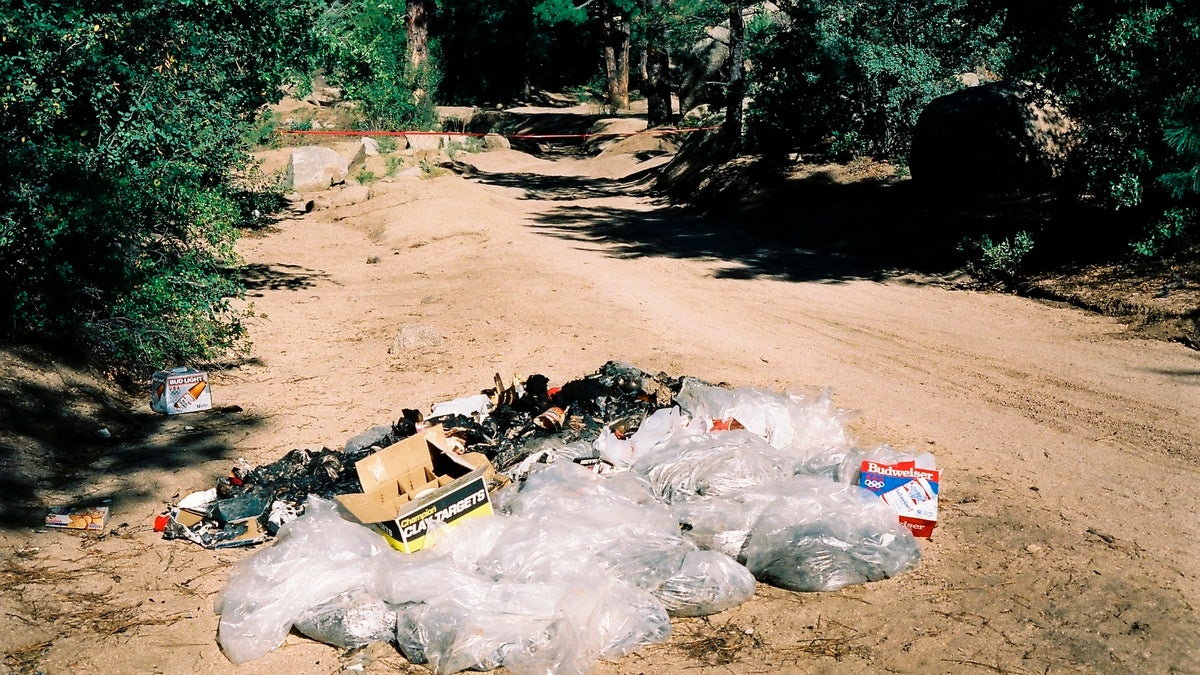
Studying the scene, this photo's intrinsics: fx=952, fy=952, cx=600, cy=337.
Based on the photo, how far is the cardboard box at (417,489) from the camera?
4.22m

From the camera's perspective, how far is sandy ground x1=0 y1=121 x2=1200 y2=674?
3.80 meters

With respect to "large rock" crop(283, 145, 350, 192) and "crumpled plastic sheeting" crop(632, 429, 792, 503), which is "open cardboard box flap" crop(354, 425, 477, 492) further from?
"large rock" crop(283, 145, 350, 192)

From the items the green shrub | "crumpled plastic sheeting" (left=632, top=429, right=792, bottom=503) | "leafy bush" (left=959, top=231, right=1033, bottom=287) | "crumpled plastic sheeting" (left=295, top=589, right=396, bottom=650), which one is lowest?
"crumpled plastic sheeting" (left=295, top=589, right=396, bottom=650)

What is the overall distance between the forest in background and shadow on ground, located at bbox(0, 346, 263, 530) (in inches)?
16.8

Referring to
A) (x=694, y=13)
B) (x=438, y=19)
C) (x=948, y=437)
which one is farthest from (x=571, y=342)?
(x=438, y=19)

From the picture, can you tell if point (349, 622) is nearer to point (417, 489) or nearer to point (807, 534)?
point (417, 489)

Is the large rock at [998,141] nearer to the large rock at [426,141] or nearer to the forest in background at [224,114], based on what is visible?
the forest in background at [224,114]

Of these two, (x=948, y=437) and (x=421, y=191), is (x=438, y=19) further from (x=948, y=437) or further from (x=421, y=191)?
(x=948, y=437)

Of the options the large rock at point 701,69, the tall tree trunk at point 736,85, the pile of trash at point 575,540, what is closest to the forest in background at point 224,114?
the tall tree trunk at point 736,85

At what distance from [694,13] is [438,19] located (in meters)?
25.8

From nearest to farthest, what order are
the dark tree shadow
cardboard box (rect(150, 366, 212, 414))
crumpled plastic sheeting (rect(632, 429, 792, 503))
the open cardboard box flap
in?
crumpled plastic sheeting (rect(632, 429, 792, 503)) → the open cardboard box flap → cardboard box (rect(150, 366, 212, 414)) → the dark tree shadow

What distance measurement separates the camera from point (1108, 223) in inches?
377

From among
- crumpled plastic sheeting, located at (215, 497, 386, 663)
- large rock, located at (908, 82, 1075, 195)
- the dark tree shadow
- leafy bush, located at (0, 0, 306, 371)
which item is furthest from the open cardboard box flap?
large rock, located at (908, 82, 1075, 195)

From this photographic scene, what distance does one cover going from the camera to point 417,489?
5008 mm
